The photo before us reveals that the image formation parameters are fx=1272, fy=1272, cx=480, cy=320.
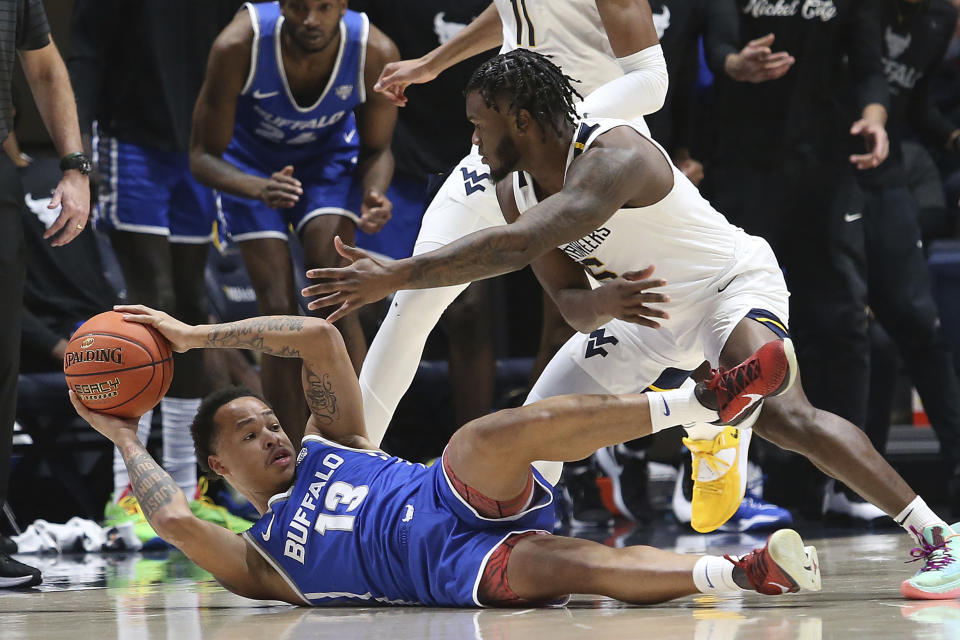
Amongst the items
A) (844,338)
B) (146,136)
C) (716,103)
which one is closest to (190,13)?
(146,136)

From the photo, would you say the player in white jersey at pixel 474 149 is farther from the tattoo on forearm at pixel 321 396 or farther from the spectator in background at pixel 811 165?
the spectator in background at pixel 811 165

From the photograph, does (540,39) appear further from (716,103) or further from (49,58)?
(716,103)

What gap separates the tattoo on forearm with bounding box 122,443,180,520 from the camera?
308cm

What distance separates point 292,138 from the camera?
5137 mm

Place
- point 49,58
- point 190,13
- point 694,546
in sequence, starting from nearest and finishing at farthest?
point 49,58 < point 694,546 < point 190,13

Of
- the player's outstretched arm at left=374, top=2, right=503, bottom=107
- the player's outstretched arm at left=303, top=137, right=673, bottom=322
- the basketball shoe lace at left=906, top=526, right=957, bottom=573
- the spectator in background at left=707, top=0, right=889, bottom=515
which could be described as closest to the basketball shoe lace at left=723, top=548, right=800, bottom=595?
the basketball shoe lace at left=906, top=526, right=957, bottom=573

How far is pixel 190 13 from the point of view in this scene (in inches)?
232

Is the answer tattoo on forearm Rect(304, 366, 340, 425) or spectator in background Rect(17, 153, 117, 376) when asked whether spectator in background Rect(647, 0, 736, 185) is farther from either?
spectator in background Rect(17, 153, 117, 376)

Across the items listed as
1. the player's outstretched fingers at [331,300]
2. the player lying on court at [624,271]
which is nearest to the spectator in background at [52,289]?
the player lying on court at [624,271]

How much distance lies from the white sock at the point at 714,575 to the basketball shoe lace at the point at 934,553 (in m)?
0.61

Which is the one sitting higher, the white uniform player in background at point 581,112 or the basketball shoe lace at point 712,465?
the white uniform player in background at point 581,112

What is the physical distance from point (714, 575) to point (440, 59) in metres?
2.10

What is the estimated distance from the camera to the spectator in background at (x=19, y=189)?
3.90 m

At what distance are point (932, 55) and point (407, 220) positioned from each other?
2.56m
